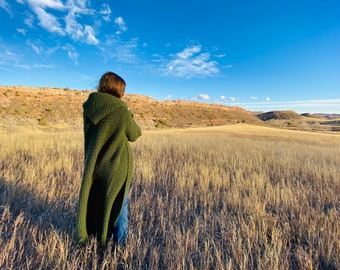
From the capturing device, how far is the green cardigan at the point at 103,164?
2.10 m

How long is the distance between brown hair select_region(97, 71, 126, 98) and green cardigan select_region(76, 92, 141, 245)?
0.09m

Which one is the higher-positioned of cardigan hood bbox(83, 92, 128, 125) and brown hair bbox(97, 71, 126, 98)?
brown hair bbox(97, 71, 126, 98)

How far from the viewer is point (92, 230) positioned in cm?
230

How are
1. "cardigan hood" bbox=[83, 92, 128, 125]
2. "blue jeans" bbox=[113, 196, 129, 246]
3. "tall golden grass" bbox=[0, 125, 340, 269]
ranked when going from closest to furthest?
"cardigan hood" bbox=[83, 92, 128, 125]
"tall golden grass" bbox=[0, 125, 340, 269]
"blue jeans" bbox=[113, 196, 129, 246]

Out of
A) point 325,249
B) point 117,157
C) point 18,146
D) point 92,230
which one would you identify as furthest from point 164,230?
point 18,146

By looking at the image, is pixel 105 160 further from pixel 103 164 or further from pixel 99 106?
pixel 99 106

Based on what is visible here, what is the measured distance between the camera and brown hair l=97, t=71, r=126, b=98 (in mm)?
2152

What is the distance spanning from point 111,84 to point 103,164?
0.83 m

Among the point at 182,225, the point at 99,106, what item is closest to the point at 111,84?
the point at 99,106

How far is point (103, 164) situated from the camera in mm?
2156

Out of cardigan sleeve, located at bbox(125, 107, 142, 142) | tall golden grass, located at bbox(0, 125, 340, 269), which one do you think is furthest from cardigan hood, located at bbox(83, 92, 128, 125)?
tall golden grass, located at bbox(0, 125, 340, 269)

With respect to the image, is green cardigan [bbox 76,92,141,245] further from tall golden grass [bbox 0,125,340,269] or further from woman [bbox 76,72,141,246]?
tall golden grass [bbox 0,125,340,269]

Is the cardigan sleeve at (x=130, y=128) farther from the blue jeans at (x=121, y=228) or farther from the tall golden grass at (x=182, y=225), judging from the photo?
the tall golden grass at (x=182, y=225)

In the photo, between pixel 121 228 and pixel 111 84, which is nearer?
pixel 111 84
